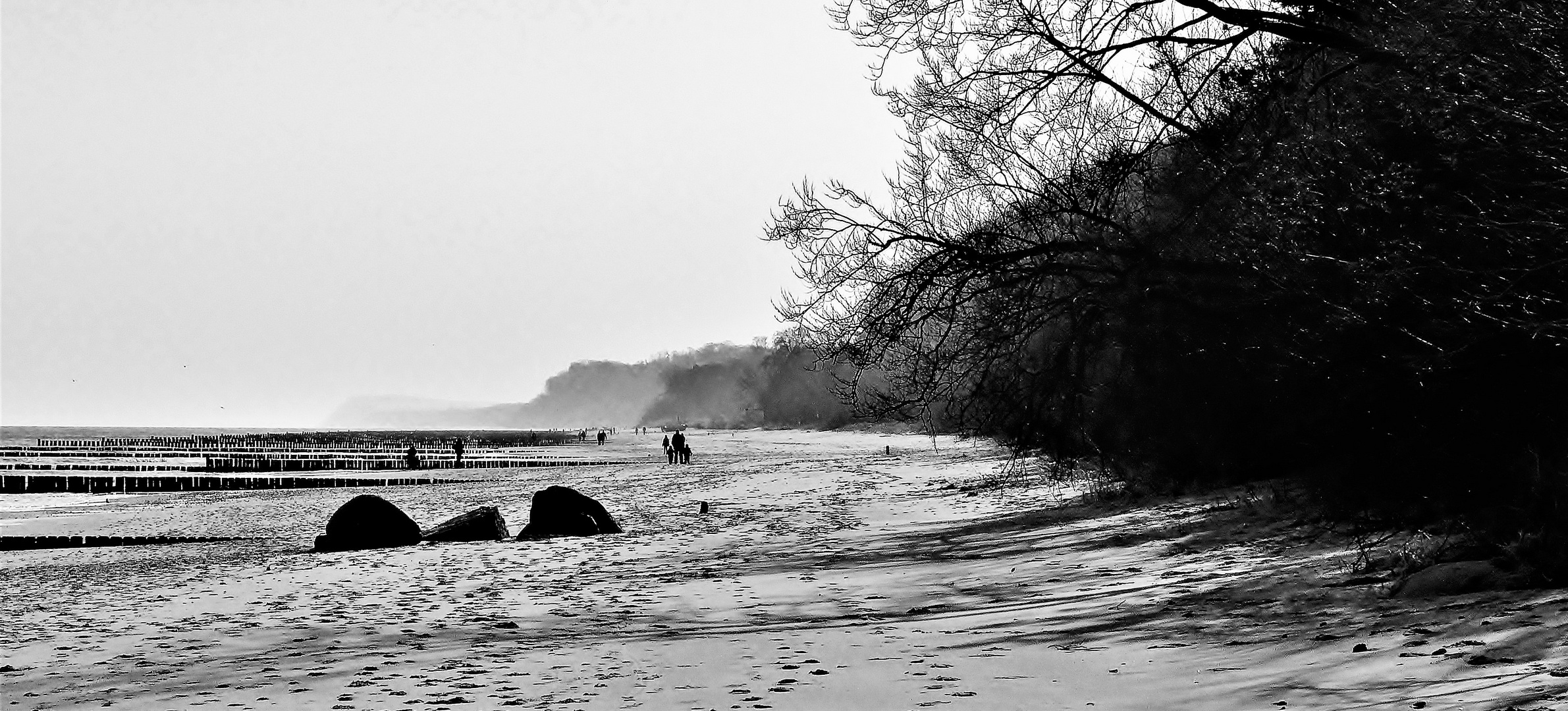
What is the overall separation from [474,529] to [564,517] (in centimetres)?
134

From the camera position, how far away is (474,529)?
2041 cm

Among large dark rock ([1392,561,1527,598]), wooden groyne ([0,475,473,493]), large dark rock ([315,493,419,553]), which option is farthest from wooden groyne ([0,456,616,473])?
large dark rock ([1392,561,1527,598])

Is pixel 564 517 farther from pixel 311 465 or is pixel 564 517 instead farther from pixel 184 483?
pixel 311 465

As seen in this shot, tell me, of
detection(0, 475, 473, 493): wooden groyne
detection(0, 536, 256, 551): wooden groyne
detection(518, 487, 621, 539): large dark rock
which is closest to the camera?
detection(518, 487, 621, 539): large dark rock

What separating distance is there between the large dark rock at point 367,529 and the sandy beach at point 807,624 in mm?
860

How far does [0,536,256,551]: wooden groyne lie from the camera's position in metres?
25.7

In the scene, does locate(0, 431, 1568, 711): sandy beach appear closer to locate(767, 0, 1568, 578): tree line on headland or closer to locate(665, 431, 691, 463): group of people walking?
locate(767, 0, 1568, 578): tree line on headland

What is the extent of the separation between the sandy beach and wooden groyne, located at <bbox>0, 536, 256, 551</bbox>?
5.00 meters

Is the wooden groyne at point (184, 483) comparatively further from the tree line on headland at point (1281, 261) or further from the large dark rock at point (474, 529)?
the tree line on headland at point (1281, 261)

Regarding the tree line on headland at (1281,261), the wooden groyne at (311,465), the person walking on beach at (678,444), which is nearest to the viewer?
the tree line on headland at (1281,261)

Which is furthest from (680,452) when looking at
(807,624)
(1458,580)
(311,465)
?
(1458,580)

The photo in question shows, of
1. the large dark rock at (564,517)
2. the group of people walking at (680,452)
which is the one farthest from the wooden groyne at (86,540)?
the group of people walking at (680,452)

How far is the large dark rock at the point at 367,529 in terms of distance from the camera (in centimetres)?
2028

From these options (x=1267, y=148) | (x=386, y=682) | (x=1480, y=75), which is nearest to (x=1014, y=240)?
(x=1267, y=148)
